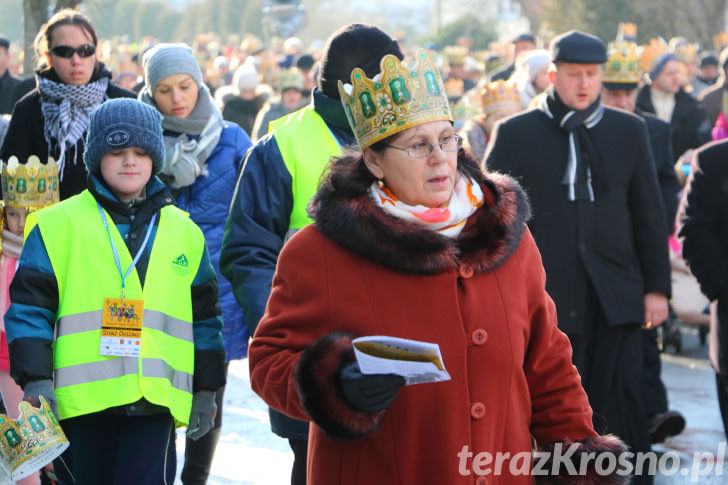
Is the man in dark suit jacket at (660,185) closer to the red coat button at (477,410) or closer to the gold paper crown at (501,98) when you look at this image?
the gold paper crown at (501,98)

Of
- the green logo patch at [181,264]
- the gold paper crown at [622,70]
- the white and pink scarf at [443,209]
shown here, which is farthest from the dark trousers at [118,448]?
the gold paper crown at [622,70]

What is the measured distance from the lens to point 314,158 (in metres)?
4.96

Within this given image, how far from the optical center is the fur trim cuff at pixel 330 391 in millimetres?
3135

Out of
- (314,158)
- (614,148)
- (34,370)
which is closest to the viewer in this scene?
(34,370)

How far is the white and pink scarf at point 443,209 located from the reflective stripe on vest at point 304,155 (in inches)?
58.8

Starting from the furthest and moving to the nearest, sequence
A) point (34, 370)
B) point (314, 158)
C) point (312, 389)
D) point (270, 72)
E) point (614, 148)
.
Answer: point (270, 72), point (614, 148), point (314, 158), point (34, 370), point (312, 389)

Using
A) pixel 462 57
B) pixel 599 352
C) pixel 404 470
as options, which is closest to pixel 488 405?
pixel 404 470

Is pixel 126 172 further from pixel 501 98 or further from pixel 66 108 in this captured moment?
pixel 501 98

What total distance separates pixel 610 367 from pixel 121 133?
8.76 ft

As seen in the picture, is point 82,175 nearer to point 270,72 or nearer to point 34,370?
point 34,370

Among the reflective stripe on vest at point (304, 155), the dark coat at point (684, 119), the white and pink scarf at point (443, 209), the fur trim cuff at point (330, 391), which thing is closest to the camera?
the fur trim cuff at point (330, 391)

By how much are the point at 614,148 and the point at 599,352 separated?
3.30ft

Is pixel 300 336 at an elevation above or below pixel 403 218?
below

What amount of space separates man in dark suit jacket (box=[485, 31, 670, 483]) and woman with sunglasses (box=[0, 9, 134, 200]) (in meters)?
2.14
